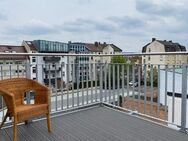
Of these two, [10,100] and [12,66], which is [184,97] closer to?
[10,100]

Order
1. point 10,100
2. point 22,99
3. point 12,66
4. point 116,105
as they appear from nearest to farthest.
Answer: point 10,100
point 22,99
point 12,66
point 116,105

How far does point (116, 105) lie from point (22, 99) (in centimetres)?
205

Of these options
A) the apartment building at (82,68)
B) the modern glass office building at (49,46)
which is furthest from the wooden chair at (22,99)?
the modern glass office building at (49,46)

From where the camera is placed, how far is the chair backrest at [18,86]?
10.6 feet

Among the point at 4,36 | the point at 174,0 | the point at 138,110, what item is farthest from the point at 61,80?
the point at 4,36

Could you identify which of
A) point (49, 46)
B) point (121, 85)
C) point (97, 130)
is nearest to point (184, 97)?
point (97, 130)

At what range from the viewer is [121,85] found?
459 centimetres

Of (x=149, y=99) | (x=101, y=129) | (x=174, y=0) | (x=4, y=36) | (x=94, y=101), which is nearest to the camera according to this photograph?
(x=101, y=129)

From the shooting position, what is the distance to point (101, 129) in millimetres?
3512

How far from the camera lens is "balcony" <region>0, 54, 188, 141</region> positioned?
329 centimetres

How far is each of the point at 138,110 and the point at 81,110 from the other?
1.18 meters

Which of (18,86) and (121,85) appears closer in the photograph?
(18,86)

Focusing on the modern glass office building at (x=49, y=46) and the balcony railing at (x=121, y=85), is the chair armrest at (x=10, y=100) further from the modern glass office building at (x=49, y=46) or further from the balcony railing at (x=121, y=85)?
the modern glass office building at (x=49, y=46)

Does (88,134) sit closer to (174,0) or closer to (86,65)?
(86,65)
